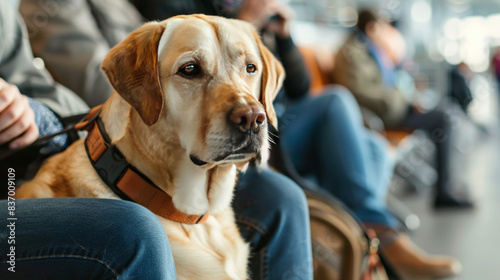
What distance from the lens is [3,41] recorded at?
814mm

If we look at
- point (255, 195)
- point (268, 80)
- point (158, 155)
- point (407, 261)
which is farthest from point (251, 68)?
point (407, 261)

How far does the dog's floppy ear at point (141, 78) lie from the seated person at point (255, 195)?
0.19 m

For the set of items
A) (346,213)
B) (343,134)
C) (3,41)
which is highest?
(3,41)

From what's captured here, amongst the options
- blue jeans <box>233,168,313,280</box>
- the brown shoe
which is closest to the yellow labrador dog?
blue jeans <box>233,168,313,280</box>

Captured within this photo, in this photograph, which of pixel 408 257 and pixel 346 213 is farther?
pixel 408 257

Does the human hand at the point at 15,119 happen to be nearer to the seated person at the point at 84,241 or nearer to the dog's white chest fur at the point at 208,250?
the seated person at the point at 84,241

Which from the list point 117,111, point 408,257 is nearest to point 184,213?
point 117,111

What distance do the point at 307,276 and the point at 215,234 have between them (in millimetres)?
220

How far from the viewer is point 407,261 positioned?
1641mm

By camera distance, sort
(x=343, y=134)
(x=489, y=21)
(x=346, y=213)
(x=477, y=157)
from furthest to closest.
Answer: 1. (x=489, y=21)
2. (x=477, y=157)
3. (x=343, y=134)
4. (x=346, y=213)

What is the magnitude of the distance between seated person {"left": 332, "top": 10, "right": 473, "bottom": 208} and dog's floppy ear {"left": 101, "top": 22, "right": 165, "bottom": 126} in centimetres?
197

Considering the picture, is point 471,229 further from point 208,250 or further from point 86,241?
point 86,241

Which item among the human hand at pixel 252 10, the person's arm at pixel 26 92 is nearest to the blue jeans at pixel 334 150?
the human hand at pixel 252 10

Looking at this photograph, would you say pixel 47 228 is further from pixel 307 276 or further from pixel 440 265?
pixel 440 265
